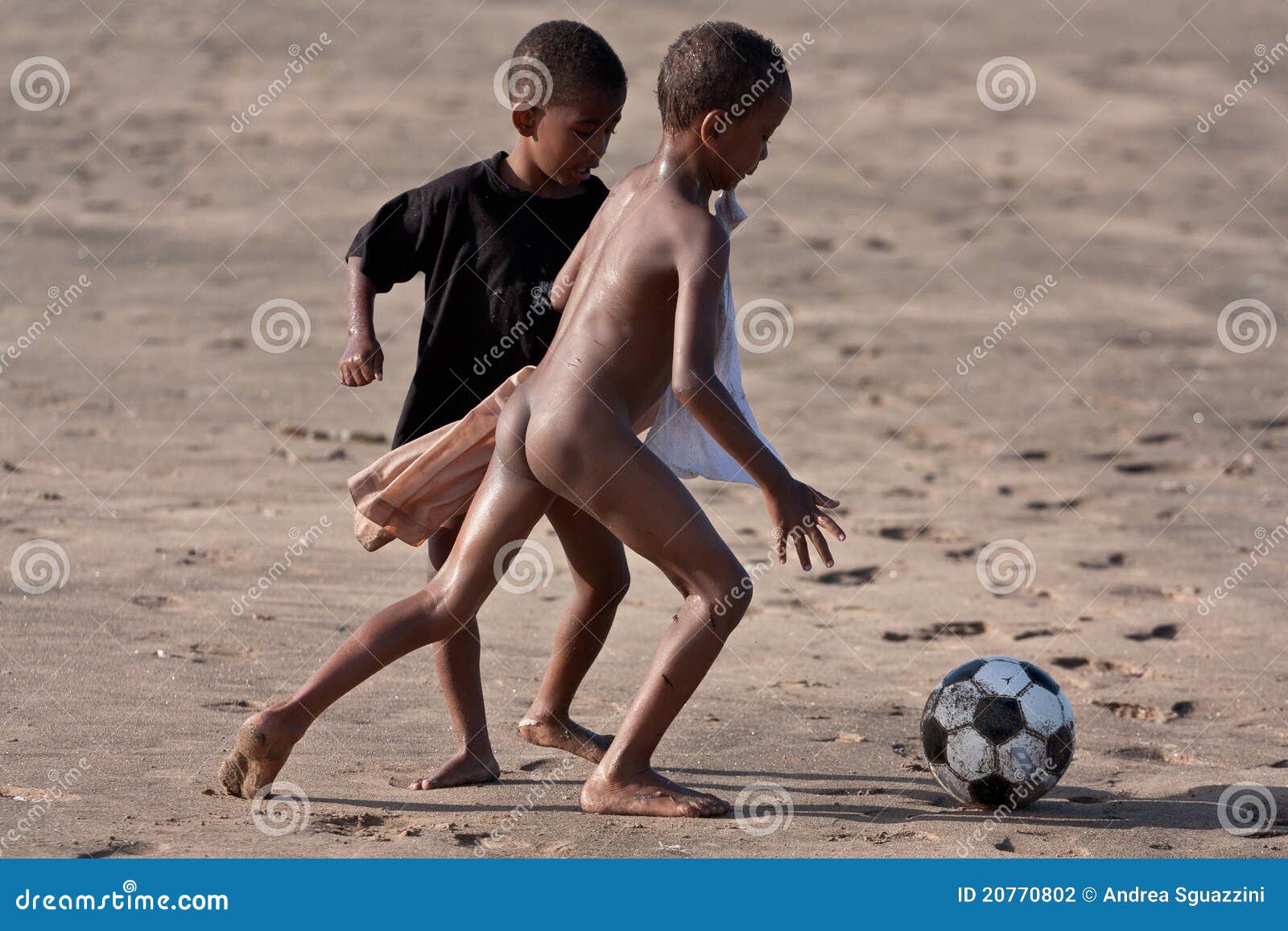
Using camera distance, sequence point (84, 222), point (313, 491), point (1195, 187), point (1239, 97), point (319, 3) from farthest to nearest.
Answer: point (319, 3) < point (1239, 97) < point (1195, 187) < point (84, 222) < point (313, 491)

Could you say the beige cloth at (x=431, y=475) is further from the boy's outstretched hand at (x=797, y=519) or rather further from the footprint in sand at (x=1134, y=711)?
the footprint in sand at (x=1134, y=711)

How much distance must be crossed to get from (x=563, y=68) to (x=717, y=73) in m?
0.50

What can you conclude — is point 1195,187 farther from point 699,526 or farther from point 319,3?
point 699,526

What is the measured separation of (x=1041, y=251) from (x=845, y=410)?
3.81 metres

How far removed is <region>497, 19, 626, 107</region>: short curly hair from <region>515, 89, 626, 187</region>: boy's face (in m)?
0.02

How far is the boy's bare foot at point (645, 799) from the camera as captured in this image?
3.74m

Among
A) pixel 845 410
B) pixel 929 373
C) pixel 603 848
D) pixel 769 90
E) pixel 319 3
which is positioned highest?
pixel 319 3

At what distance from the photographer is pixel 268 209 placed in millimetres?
12156

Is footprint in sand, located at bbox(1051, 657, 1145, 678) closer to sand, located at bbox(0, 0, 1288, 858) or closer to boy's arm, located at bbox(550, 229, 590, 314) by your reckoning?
sand, located at bbox(0, 0, 1288, 858)

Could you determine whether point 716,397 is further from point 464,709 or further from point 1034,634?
point 1034,634

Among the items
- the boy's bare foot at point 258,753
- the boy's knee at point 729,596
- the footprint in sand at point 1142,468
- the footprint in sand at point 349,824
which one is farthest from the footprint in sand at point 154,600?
the footprint in sand at point 1142,468

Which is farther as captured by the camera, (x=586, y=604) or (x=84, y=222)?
(x=84, y=222)

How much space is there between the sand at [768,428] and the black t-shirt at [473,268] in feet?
3.48

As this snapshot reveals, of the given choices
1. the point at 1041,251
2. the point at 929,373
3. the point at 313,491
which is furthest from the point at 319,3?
the point at 313,491
